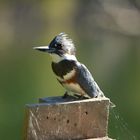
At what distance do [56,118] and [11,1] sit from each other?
8385mm

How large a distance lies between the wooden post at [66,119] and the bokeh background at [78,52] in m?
2.56

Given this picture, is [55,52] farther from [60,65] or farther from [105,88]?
[105,88]

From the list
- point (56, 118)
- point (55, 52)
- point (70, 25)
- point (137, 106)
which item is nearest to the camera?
point (56, 118)

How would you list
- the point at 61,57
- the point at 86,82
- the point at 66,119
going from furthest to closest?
the point at 61,57, the point at 86,82, the point at 66,119

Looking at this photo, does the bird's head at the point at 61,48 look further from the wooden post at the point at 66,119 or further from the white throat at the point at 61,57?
the wooden post at the point at 66,119

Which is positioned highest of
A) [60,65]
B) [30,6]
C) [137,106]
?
[30,6]

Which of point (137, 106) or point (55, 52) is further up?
point (55, 52)

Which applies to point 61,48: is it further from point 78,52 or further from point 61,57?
point 78,52

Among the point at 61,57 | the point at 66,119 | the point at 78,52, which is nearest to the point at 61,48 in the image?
the point at 61,57

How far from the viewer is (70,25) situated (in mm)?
9711

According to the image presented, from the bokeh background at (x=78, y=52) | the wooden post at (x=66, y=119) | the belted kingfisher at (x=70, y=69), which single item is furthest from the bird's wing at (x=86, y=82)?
the bokeh background at (x=78, y=52)

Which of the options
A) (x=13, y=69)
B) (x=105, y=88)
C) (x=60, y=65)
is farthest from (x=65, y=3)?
(x=60, y=65)

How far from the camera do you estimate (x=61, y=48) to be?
8.54 feet

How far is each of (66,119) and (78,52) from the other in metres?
6.10
